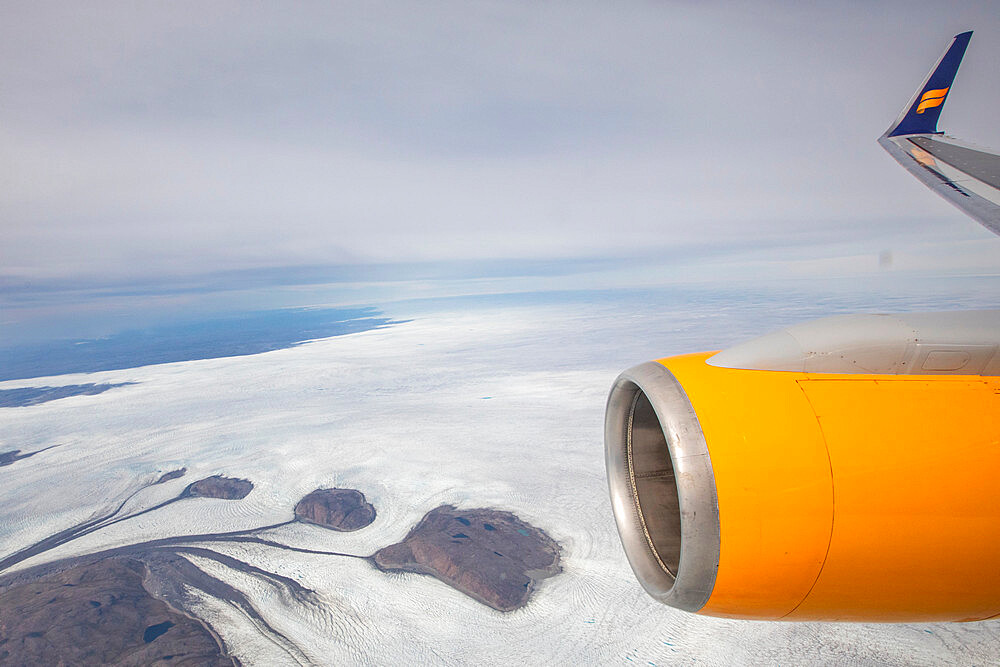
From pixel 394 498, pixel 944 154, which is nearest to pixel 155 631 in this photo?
pixel 394 498

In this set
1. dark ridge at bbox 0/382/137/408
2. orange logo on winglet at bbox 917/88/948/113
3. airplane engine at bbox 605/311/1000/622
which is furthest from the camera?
dark ridge at bbox 0/382/137/408

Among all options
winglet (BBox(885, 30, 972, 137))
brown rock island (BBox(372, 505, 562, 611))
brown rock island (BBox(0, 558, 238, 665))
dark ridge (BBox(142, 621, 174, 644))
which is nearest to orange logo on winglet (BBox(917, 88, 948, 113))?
winglet (BBox(885, 30, 972, 137))

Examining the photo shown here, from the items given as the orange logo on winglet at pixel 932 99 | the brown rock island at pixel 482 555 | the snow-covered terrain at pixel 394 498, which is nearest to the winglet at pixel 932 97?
the orange logo on winglet at pixel 932 99

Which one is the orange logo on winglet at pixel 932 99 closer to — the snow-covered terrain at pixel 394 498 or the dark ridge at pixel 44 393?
the snow-covered terrain at pixel 394 498

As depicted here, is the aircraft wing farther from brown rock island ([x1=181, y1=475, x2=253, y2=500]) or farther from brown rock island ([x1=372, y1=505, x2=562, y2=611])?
brown rock island ([x1=181, y1=475, x2=253, y2=500])

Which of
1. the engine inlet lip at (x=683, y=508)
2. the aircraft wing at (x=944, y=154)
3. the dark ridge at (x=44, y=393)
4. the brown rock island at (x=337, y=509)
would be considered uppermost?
the aircraft wing at (x=944, y=154)

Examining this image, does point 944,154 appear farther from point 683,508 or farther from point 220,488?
point 220,488
